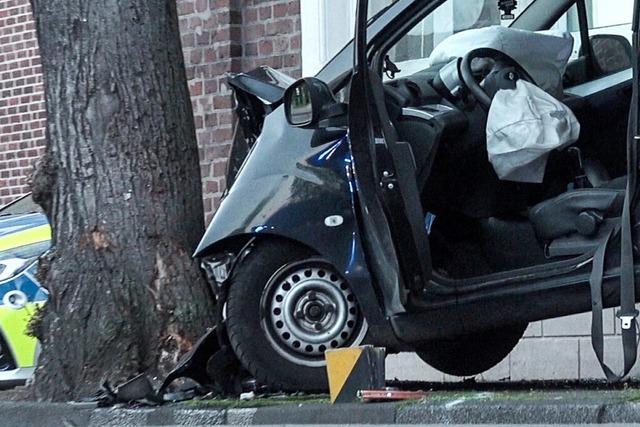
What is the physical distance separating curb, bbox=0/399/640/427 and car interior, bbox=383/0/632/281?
941 millimetres

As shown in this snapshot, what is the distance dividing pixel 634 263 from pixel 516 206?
31.2 inches

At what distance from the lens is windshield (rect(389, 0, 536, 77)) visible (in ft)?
25.5

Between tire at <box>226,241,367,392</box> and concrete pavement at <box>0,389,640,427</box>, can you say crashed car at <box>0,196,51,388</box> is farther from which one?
tire at <box>226,241,367,392</box>

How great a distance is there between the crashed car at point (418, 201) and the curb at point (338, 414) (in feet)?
1.65

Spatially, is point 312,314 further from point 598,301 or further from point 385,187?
point 598,301

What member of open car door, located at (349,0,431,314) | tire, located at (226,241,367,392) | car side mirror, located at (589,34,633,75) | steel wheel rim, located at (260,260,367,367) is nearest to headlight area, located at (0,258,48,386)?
tire, located at (226,241,367,392)

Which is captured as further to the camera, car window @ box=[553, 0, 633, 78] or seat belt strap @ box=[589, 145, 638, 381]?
car window @ box=[553, 0, 633, 78]

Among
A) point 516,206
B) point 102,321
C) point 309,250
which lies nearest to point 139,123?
point 102,321

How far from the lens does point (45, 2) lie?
6.86 metres

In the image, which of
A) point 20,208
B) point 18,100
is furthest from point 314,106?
point 18,100

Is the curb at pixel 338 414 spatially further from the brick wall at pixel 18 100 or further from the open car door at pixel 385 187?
the brick wall at pixel 18 100

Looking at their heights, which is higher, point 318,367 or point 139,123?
point 139,123

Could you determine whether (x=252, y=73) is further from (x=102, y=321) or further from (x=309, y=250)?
(x=102, y=321)

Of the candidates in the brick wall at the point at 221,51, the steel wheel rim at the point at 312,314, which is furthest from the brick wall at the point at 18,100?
the steel wheel rim at the point at 312,314
